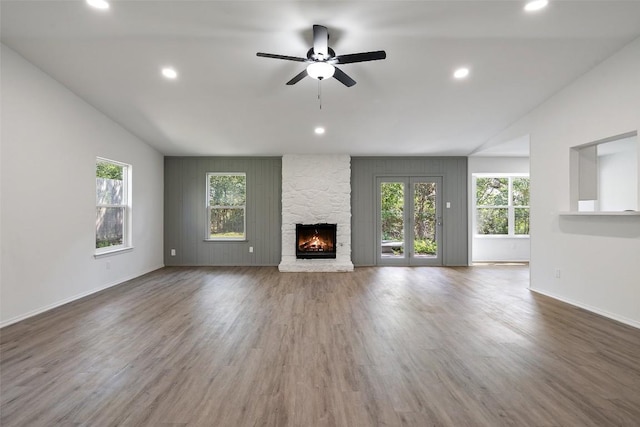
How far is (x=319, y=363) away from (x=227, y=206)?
5.18 m

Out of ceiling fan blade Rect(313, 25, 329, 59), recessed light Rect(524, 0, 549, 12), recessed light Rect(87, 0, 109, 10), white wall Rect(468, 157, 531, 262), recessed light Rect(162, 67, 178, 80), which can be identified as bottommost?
white wall Rect(468, 157, 531, 262)

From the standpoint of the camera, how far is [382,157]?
688 cm

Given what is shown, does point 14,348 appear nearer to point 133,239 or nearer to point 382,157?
point 133,239

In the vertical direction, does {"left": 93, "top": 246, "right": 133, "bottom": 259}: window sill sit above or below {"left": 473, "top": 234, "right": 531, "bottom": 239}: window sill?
below

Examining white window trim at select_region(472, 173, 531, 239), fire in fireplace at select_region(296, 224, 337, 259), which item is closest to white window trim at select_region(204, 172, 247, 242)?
fire in fireplace at select_region(296, 224, 337, 259)

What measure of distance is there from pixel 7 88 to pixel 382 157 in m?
6.08

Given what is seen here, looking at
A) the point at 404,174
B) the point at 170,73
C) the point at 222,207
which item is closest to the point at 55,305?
the point at 170,73

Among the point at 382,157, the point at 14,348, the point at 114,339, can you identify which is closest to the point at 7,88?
the point at 14,348

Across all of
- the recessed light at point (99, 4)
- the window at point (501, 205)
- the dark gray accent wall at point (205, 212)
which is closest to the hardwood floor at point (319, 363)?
the dark gray accent wall at point (205, 212)

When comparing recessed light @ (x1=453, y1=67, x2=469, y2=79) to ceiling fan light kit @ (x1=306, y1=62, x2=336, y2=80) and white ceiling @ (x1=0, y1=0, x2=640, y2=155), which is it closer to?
white ceiling @ (x1=0, y1=0, x2=640, y2=155)

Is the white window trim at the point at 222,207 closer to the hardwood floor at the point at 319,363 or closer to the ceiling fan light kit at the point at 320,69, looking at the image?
the hardwood floor at the point at 319,363

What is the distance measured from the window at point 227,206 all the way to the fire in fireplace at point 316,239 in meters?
1.39

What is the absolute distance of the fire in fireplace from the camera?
21.6ft

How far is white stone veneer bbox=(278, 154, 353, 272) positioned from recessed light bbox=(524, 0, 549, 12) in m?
4.16
